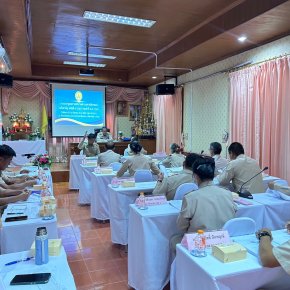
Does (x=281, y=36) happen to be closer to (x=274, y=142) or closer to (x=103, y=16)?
(x=274, y=142)

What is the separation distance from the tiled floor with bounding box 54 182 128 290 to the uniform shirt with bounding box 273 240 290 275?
1580mm

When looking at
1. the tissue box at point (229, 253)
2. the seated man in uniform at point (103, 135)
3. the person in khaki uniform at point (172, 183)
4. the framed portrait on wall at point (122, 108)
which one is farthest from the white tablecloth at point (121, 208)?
the framed portrait on wall at point (122, 108)

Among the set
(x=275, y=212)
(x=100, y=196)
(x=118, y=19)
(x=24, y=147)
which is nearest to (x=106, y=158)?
(x=100, y=196)

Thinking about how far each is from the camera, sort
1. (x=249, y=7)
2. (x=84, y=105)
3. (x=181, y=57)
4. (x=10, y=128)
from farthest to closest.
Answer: (x=84, y=105) < (x=10, y=128) < (x=181, y=57) < (x=249, y=7)

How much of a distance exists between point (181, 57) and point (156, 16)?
165 cm

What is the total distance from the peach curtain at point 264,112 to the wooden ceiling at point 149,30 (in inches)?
21.7

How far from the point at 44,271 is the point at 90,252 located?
6.54 feet

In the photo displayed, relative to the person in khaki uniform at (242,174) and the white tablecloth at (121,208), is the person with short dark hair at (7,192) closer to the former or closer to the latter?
the white tablecloth at (121,208)

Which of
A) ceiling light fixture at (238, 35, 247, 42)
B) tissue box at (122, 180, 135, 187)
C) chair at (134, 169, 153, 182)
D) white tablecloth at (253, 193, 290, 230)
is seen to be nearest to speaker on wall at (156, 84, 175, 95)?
ceiling light fixture at (238, 35, 247, 42)

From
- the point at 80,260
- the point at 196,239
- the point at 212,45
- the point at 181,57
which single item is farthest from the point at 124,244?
the point at 181,57

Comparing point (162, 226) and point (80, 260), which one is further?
point (80, 260)

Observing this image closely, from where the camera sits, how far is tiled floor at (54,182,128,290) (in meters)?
2.71

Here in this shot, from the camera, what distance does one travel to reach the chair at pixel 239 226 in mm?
1886

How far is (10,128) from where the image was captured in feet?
29.5
